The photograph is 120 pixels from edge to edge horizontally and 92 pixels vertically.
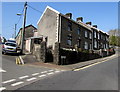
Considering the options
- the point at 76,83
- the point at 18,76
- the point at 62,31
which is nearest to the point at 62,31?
the point at 62,31

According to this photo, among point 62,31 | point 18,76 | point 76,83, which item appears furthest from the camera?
point 62,31

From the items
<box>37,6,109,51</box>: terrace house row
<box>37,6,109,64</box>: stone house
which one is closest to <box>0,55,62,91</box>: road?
<box>37,6,109,64</box>: stone house

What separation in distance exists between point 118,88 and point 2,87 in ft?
18.2

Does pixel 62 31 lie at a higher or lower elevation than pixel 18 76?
higher

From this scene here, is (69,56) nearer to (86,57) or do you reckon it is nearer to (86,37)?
(86,57)

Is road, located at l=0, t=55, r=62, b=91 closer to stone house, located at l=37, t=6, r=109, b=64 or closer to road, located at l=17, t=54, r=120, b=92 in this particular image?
road, located at l=17, t=54, r=120, b=92

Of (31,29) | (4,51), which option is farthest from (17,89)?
(31,29)

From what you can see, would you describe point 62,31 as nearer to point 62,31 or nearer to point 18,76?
point 62,31

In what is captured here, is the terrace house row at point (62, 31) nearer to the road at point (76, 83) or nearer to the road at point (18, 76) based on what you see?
the road at point (18, 76)

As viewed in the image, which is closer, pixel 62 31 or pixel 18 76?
pixel 18 76

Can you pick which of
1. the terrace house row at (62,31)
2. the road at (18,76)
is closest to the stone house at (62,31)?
the terrace house row at (62,31)

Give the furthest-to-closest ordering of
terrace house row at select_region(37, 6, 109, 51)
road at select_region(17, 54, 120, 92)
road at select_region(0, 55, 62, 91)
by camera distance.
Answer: terrace house row at select_region(37, 6, 109, 51)
road at select_region(0, 55, 62, 91)
road at select_region(17, 54, 120, 92)

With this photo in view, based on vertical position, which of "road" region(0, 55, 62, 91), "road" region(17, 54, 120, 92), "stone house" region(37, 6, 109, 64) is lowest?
"road" region(17, 54, 120, 92)

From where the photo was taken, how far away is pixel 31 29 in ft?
145
